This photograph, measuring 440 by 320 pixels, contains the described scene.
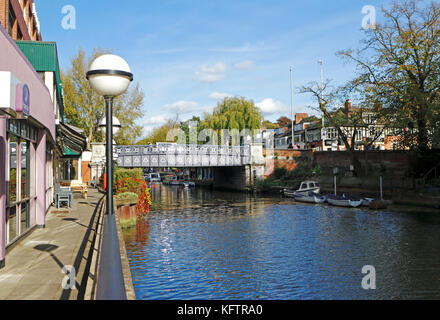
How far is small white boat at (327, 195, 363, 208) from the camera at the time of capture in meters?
30.2

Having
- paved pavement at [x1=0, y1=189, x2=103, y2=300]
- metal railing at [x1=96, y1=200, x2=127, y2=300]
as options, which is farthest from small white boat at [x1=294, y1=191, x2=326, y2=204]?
metal railing at [x1=96, y1=200, x2=127, y2=300]

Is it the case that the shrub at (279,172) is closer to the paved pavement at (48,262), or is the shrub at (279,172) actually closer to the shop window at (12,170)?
the paved pavement at (48,262)

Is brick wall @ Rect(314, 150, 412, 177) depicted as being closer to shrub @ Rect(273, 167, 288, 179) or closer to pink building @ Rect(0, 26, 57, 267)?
shrub @ Rect(273, 167, 288, 179)

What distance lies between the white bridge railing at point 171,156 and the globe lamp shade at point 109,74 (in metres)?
33.8

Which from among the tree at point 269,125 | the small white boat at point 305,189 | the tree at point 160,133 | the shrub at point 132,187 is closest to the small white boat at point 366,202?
the small white boat at point 305,189

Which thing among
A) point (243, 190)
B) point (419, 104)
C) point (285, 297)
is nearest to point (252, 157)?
point (243, 190)

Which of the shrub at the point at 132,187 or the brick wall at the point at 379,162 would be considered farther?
the brick wall at the point at 379,162

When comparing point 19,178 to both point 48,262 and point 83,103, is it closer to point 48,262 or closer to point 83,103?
point 48,262

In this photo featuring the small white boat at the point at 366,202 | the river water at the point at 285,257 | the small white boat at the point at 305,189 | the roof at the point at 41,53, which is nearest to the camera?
the river water at the point at 285,257

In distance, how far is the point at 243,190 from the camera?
50625mm

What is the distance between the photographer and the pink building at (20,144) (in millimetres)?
5246

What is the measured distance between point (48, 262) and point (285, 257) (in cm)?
885
